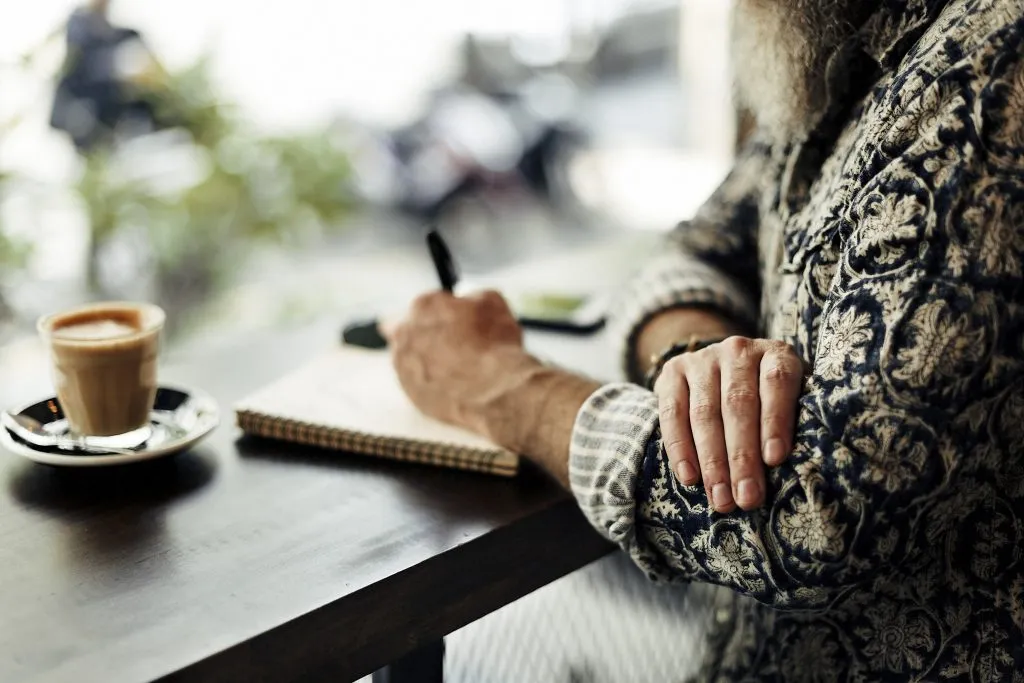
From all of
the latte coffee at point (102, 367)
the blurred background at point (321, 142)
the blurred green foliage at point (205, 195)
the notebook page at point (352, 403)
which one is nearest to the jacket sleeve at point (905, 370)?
the notebook page at point (352, 403)

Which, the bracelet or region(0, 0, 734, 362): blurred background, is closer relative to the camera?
the bracelet

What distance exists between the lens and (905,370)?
0.69 metres

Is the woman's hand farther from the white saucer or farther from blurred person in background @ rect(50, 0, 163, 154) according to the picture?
blurred person in background @ rect(50, 0, 163, 154)

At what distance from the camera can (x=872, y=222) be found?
29.4 inches

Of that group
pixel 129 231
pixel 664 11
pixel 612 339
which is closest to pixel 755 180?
pixel 612 339

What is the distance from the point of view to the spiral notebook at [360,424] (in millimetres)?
986

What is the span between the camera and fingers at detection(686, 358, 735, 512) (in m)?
0.77

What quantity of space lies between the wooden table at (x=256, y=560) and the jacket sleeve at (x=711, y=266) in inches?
13.4

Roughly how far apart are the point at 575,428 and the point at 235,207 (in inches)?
154

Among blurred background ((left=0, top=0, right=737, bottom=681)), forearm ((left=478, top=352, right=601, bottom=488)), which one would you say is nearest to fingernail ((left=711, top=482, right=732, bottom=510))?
forearm ((left=478, top=352, right=601, bottom=488))

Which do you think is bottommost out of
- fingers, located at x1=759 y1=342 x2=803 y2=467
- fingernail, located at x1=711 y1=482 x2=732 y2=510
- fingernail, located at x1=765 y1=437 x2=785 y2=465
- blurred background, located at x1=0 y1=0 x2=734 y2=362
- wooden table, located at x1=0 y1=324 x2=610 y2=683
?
blurred background, located at x1=0 y1=0 x2=734 y2=362

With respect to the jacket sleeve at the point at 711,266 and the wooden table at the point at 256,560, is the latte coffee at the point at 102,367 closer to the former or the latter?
the wooden table at the point at 256,560

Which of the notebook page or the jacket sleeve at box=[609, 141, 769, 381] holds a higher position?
the jacket sleeve at box=[609, 141, 769, 381]

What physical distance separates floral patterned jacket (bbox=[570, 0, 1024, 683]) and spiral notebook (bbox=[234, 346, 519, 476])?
0.13 m
